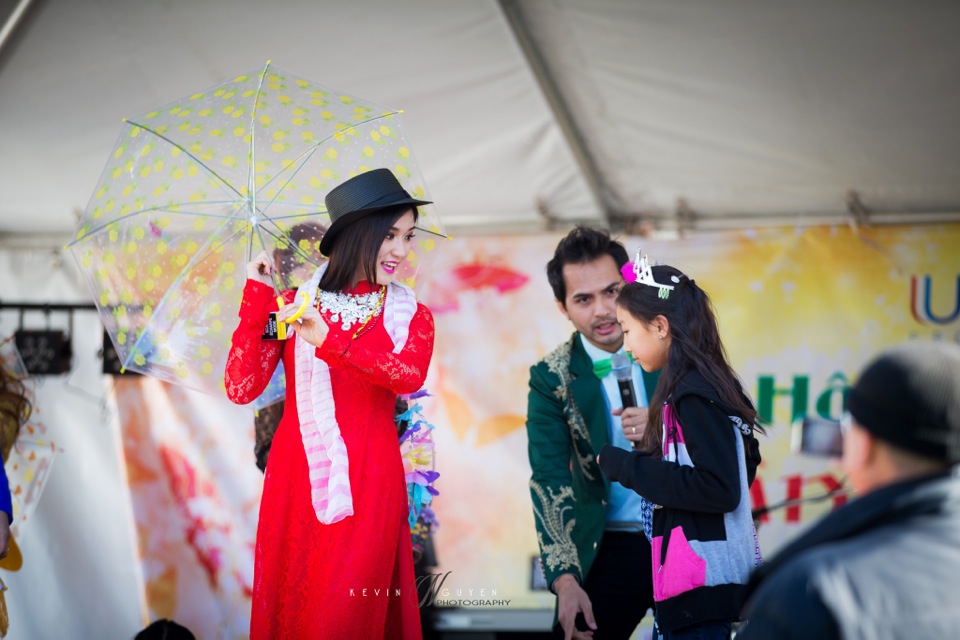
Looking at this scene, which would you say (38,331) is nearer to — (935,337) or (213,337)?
(213,337)

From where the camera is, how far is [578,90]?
3.75m

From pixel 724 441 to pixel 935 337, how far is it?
2398 mm

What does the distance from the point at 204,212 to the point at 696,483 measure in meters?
1.48

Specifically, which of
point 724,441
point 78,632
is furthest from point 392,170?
point 78,632

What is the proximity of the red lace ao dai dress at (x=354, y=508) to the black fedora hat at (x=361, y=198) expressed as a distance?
0.18 metres

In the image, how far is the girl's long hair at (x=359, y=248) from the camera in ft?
8.21

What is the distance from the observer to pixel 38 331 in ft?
15.6

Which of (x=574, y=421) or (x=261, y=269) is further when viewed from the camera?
(x=574, y=421)

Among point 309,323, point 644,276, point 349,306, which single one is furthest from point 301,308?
point 644,276

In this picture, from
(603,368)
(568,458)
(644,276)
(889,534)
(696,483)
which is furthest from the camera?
(568,458)

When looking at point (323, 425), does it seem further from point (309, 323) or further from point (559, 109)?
point (559, 109)

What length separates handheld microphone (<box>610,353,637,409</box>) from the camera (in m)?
2.70

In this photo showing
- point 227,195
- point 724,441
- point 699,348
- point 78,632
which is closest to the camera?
point 724,441

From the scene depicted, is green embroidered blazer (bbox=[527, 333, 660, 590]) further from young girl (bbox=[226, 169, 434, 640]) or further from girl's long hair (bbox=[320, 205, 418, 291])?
girl's long hair (bbox=[320, 205, 418, 291])
